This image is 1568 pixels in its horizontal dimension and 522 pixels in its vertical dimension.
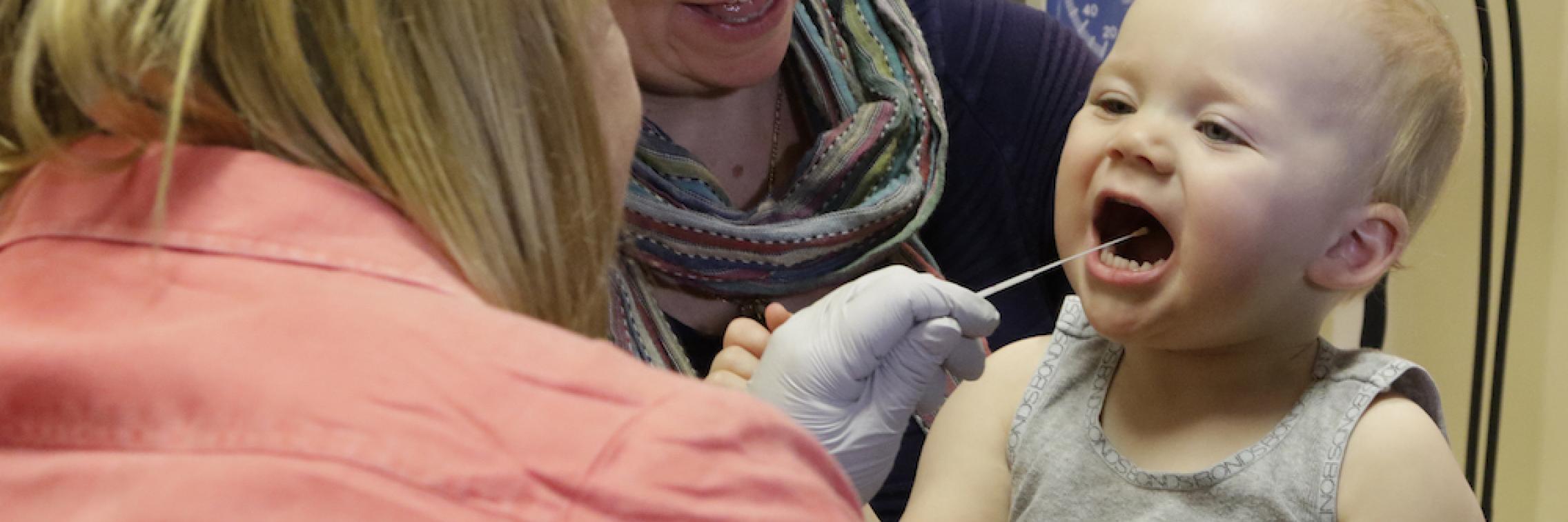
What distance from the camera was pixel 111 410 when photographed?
556 mm

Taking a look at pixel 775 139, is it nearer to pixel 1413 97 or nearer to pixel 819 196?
pixel 819 196

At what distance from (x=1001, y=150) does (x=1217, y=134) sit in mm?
573

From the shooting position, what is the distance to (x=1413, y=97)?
42.3 inches

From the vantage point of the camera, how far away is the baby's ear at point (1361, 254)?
110 centimetres

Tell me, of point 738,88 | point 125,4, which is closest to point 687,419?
point 125,4

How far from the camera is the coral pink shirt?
55cm

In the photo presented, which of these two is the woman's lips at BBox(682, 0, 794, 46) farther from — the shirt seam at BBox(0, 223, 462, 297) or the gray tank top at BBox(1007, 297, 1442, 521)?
the shirt seam at BBox(0, 223, 462, 297)

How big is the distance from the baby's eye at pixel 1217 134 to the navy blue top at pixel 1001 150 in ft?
1.81

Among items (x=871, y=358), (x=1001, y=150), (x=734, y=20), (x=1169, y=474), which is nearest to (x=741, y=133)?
(x=734, y=20)

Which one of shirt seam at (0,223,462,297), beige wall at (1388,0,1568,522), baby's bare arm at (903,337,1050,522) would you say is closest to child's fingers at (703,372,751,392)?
baby's bare arm at (903,337,1050,522)

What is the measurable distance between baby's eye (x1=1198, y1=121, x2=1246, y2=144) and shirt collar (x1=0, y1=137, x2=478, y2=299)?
0.64 m

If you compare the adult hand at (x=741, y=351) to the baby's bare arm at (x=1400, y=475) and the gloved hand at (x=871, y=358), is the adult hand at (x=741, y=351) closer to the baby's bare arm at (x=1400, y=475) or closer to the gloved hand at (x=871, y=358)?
the gloved hand at (x=871, y=358)

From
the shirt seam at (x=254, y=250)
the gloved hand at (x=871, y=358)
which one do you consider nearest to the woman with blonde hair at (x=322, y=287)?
the shirt seam at (x=254, y=250)

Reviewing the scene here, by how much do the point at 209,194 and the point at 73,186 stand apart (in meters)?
0.07
